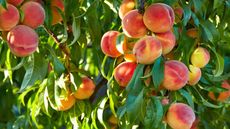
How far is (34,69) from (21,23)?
0.45ft

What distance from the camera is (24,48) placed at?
1255 mm

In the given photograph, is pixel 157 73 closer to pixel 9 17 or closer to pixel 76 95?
pixel 9 17

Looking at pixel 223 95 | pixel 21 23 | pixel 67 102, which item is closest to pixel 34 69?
pixel 21 23

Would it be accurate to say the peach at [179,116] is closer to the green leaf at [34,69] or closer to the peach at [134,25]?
the peach at [134,25]

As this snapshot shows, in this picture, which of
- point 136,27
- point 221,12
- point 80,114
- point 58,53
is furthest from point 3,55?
point 221,12

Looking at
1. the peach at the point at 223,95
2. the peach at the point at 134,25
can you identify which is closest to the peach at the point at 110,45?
the peach at the point at 134,25

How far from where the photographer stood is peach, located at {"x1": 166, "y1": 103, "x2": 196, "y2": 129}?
4.10 feet

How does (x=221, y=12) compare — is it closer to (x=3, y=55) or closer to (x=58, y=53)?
(x=58, y=53)

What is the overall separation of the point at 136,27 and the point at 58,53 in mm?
440

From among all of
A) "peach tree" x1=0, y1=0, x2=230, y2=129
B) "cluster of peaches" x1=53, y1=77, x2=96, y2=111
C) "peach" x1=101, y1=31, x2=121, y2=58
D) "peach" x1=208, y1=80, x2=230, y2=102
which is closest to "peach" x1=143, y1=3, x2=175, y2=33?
"peach tree" x1=0, y1=0, x2=230, y2=129

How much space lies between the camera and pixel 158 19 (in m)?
1.23

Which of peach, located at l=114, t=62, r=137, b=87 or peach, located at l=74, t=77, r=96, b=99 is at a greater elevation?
peach, located at l=114, t=62, r=137, b=87

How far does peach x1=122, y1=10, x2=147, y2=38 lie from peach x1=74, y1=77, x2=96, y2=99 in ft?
1.26

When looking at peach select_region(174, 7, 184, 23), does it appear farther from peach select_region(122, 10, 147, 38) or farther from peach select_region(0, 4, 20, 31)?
peach select_region(0, 4, 20, 31)
